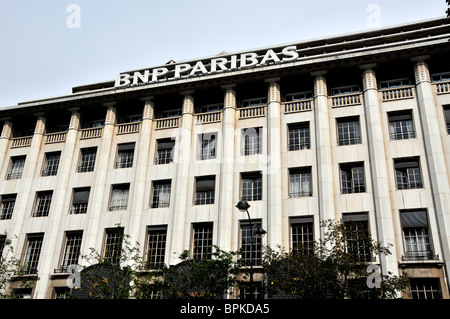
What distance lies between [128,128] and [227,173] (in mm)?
9785

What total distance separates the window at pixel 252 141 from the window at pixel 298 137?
2.15 m

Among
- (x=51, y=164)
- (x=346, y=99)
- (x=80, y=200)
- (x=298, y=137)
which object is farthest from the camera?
(x=51, y=164)

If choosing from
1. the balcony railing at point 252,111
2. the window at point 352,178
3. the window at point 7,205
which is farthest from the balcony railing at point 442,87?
the window at point 7,205

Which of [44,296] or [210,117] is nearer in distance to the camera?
[44,296]

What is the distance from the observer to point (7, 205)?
33.6 meters

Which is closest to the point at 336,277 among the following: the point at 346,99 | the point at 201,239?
the point at 201,239

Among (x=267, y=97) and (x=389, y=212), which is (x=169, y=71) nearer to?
(x=267, y=97)

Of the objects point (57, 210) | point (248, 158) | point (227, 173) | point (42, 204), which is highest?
point (248, 158)

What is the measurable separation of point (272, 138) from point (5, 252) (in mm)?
21231

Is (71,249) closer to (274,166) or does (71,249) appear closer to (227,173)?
(227,173)

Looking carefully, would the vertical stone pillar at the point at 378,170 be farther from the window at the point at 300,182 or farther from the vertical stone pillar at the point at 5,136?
the vertical stone pillar at the point at 5,136

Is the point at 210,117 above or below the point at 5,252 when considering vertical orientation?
above

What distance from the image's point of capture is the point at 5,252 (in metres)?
30.7
